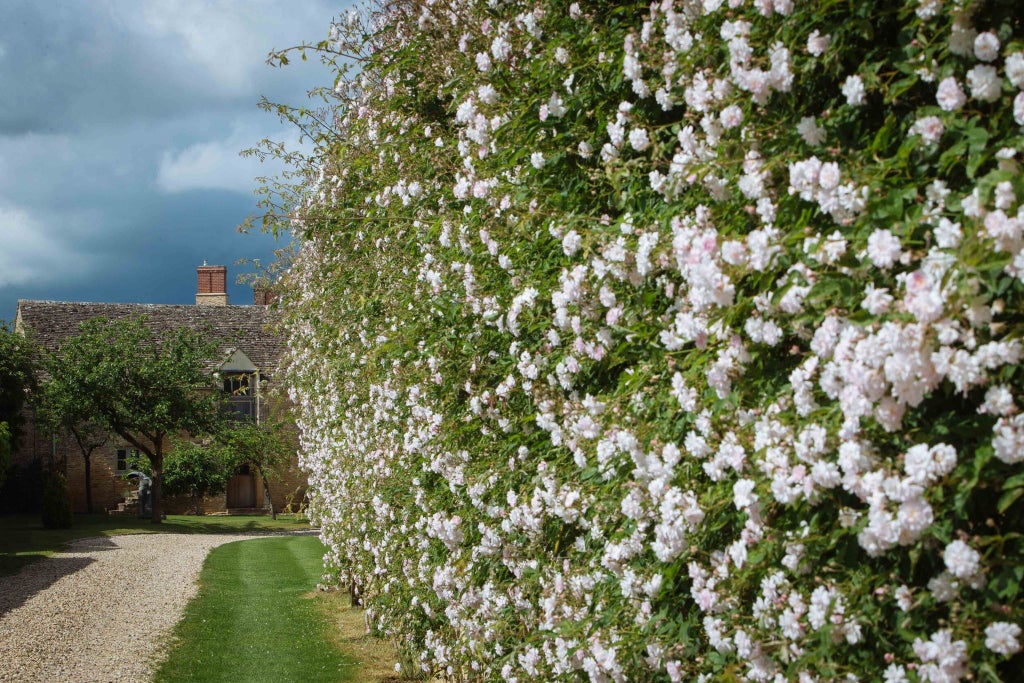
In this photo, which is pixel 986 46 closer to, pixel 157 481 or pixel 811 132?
pixel 811 132

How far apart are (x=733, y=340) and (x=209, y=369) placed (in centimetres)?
2907

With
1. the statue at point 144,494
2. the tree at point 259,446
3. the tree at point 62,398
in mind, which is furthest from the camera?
the statue at point 144,494

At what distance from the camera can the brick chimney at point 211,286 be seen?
37.7 meters

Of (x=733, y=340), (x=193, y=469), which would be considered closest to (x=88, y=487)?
(x=193, y=469)

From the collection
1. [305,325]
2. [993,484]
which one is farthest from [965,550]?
[305,325]

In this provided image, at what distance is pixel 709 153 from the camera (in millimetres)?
2666

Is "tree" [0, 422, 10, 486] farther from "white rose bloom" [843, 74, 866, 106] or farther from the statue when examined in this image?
"white rose bloom" [843, 74, 866, 106]

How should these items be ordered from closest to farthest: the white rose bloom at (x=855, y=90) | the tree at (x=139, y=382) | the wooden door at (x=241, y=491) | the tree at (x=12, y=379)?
the white rose bloom at (x=855, y=90), the tree at (x=12, y=379), the tree at (x=139, y=382), the wooden door at (x=241, y=491)

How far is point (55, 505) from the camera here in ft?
78.1

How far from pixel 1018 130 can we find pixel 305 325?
9.69 meters

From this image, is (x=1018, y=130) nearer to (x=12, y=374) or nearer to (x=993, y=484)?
(x=993, y=484)

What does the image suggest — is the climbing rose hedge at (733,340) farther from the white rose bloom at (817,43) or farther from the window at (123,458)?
the window at (123,458)

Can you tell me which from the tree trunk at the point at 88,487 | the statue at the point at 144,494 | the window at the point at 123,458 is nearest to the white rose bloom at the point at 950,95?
the tree trunk at the point at 88,487

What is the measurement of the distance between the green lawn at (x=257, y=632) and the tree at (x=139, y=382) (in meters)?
11.0
